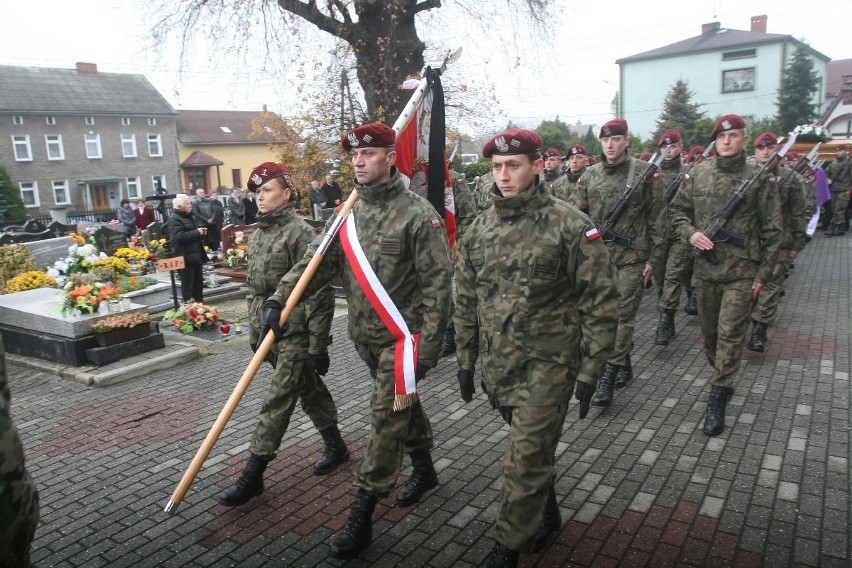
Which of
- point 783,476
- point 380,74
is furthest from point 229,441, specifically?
point 380,74

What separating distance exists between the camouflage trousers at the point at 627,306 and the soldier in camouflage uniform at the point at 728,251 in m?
0.55

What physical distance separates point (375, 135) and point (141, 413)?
3850 mm

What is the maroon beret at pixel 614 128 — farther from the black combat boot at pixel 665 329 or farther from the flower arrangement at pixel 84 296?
the flower arrangement at pixel 84 296

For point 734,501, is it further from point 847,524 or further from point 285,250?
point 285,250

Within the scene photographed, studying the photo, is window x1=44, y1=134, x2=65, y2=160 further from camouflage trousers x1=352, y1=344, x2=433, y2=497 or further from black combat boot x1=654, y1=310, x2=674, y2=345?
camouflage trousers x1=352, y1=344, x2=433, y2=497

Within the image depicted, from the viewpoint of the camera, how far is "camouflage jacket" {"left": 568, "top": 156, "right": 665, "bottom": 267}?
6039 millimetres

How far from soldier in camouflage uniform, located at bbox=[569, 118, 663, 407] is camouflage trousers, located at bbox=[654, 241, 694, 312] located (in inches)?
73.4

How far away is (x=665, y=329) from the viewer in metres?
7.64

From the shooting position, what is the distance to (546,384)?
3242mm

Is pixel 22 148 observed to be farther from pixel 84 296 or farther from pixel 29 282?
pixel 84 296

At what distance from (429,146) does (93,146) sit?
4814 centimetres

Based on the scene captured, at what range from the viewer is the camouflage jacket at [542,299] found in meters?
3.19

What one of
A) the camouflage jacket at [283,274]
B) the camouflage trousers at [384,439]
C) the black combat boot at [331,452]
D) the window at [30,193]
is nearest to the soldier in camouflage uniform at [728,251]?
the camouflage trousers at [384,439]

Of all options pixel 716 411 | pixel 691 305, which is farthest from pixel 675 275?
pixel 716 411
